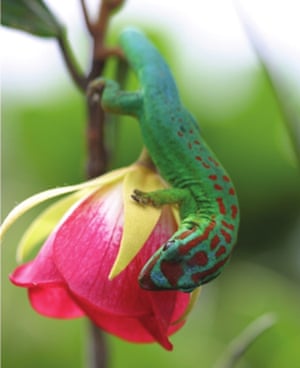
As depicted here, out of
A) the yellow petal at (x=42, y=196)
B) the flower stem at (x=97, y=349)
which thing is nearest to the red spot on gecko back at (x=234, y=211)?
the yellow petal at (x=42, y=196)

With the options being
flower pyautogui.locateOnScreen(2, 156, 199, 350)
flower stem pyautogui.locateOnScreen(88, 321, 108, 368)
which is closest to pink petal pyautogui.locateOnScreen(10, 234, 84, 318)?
flower pyautogui.locateOnScreen(2, 156, 199, 350)

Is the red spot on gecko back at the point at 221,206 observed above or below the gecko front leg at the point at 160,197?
below

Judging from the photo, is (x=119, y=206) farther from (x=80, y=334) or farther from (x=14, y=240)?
(x=14, y=240)

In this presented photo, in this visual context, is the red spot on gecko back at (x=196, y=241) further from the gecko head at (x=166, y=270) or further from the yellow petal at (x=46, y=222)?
the yellow petal at (x=46, y=222)

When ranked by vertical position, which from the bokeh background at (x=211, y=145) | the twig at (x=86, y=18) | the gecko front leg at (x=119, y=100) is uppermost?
the twig at (x=86, y=18)

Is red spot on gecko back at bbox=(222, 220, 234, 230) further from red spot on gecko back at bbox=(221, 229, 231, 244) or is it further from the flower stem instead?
the flower stem

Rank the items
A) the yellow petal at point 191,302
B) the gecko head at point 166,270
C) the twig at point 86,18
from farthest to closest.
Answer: the twig at point 86,18, the yellow petal at point 191,302, the gecko head at point 166,270

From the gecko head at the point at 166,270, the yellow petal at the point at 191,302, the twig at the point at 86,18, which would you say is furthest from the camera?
the twig at the point at 86,18

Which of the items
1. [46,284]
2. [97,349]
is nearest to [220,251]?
[46,284]

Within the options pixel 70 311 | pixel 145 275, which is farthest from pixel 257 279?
pixel 145 275
